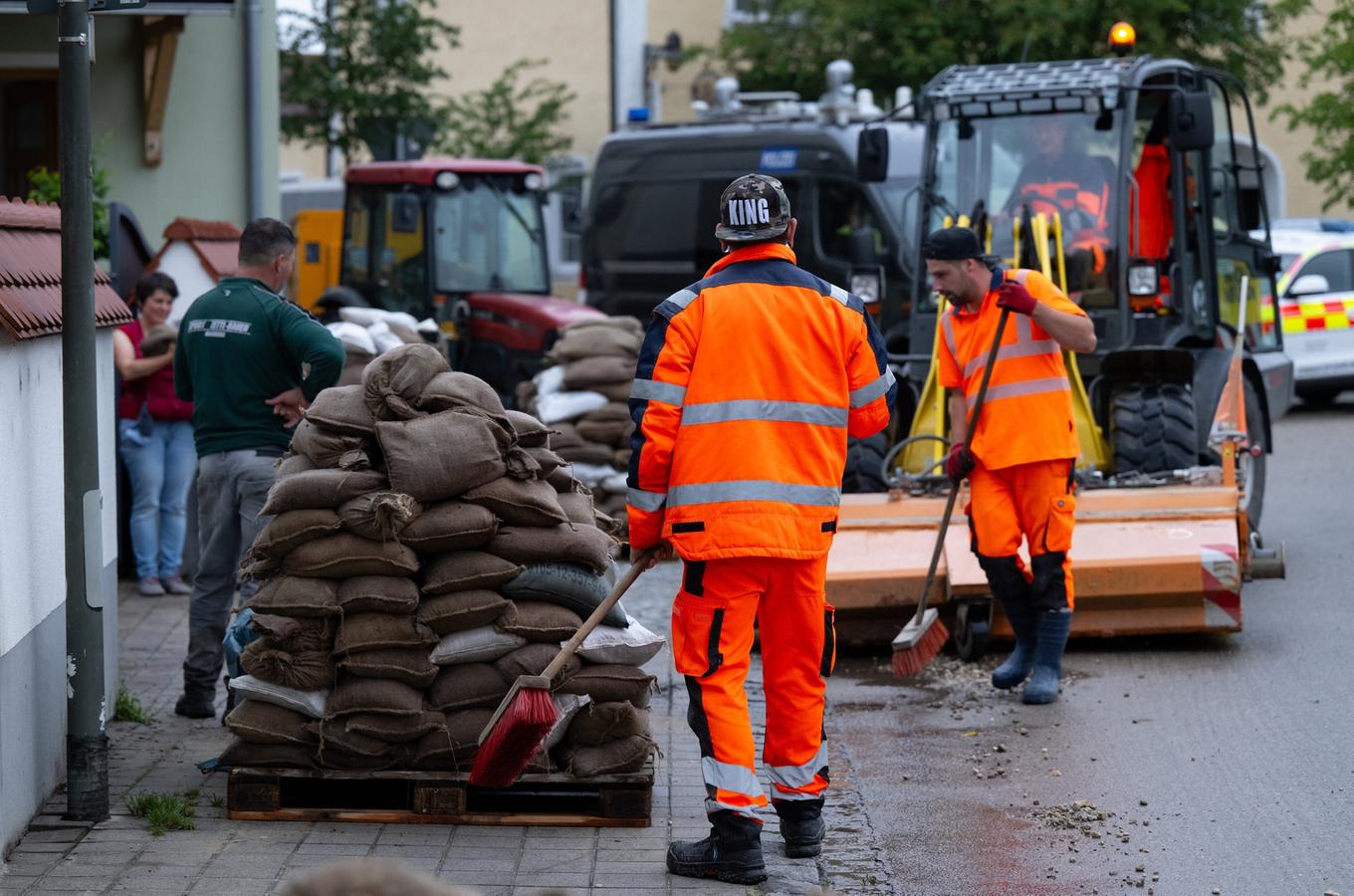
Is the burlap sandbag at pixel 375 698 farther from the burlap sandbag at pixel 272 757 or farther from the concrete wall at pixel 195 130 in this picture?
the concrete wall at pixel 195 130

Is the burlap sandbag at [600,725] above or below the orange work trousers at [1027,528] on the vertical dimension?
below

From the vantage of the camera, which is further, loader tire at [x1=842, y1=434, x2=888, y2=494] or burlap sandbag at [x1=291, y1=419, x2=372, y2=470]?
loader tire at [x1=842, y1=434, x2=888, y2=494]

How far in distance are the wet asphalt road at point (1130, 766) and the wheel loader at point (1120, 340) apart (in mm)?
365

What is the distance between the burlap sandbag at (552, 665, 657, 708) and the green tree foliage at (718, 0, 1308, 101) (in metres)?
18.4

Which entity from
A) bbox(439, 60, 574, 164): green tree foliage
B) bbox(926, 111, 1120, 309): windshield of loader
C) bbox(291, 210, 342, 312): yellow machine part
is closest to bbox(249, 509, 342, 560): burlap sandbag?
bbox(926, 111, 1120, 309): windshield of loader

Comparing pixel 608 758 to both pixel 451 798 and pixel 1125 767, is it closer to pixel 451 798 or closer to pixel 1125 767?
pixel 451 798

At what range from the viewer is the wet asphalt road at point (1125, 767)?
5.52 metres

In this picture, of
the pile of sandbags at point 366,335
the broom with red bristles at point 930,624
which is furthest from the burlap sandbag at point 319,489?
the pile of sandbags at point 366,335

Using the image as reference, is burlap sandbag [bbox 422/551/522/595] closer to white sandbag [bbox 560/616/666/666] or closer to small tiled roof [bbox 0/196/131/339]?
white sandbag [bbox 560/616/666/666]

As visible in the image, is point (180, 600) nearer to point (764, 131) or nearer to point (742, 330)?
point (742, 330)

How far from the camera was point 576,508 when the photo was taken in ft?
20.7

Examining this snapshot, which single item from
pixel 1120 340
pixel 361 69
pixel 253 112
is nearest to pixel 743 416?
pixel 1120 340

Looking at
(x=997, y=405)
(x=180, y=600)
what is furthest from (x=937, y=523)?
(x=180, y=600)

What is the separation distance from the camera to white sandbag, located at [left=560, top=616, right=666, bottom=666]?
593 cm
